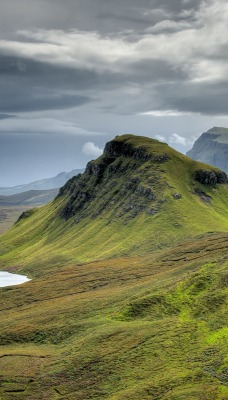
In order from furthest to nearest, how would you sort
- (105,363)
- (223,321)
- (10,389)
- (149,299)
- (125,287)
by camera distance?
(125,287), (149,299), (223,321), (105,363), (10,389)

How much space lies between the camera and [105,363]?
10956cm

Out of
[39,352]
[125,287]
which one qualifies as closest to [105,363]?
[39,352]

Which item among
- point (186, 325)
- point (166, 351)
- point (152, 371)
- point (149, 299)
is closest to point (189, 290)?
point (149, 299)

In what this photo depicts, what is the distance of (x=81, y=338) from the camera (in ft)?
419

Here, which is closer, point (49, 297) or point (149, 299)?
point (149, 299)

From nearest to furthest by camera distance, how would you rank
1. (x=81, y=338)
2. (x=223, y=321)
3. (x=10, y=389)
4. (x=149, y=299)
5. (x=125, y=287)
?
(x=10, y=389)
(x=223, y=321)
(x=81, y=338)
(x=149, y=299)
(x=125, y=287)

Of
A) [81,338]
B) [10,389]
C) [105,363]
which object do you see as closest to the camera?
[10,389]

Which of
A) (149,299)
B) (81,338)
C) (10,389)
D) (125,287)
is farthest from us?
(125,287)

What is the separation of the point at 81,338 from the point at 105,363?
19471mm

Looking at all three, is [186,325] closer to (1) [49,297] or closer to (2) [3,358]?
(2) [3,358]

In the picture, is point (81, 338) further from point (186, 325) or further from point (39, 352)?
point (186, 325)

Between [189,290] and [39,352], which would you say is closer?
[39,352]

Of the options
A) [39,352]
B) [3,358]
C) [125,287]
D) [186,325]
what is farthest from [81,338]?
[125,287]

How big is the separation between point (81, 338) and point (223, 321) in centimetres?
3950
